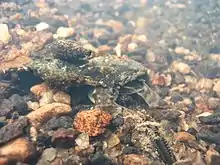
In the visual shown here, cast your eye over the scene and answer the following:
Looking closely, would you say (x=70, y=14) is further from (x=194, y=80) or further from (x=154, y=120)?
(x=154, y=120)

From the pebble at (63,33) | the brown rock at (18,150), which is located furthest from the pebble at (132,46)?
the brown rock at (18,150)

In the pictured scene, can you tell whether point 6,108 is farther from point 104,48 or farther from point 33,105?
point 104,48

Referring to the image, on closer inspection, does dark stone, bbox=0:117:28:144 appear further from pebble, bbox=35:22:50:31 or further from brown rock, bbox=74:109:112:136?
pebble, bbox=35:22:50:31

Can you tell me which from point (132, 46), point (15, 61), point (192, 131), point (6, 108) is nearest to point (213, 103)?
point (192, 131)

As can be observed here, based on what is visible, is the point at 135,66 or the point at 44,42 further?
the point at 44,42

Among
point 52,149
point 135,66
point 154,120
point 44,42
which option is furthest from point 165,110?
point 44,42
